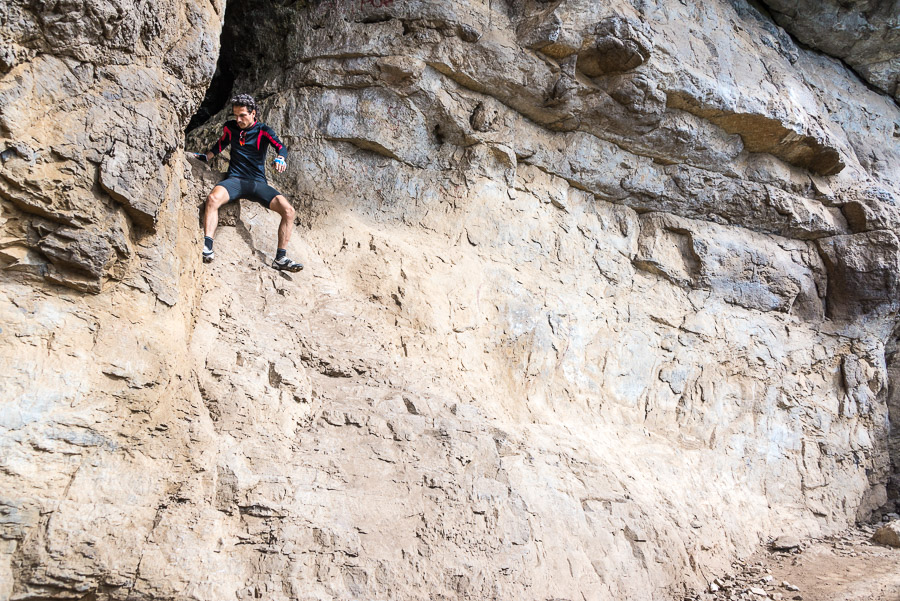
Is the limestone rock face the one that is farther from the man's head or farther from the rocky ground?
the rocky ground

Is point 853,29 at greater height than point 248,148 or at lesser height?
greater

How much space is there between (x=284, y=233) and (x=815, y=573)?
518 cm

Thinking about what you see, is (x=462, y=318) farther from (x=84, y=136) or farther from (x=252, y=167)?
(x=84, y=136)

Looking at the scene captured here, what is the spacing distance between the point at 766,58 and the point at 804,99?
691 mm

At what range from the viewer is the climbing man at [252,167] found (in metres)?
5.11

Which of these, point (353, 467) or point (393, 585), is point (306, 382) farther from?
point (393, 585)

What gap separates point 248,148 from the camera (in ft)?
17.1

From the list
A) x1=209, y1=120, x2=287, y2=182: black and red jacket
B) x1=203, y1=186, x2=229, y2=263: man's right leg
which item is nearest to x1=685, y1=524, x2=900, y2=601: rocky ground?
x1=203, y1=186, x2=229, y2=263: man's right leg

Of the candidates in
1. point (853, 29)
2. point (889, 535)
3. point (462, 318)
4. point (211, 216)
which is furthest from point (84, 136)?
point (853, 29)

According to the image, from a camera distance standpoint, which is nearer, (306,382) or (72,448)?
(72,448)

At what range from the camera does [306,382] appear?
458cm

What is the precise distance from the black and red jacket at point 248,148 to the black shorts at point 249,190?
5 centimetres

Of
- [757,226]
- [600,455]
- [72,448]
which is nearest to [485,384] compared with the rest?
[600,455]

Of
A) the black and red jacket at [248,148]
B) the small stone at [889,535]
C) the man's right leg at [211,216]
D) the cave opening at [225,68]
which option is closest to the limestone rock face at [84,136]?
the man's right leg at [211,216]
